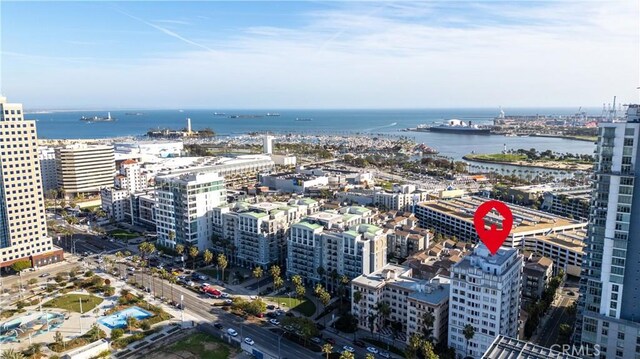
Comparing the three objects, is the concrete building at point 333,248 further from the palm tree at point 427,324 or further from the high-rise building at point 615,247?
the high-rise building at point 615,247

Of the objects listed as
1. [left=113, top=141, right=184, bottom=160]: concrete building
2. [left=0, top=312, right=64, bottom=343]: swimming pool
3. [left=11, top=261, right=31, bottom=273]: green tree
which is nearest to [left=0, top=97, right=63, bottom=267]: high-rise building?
[left=11, top=261, right=31, bottom=273]: green tree

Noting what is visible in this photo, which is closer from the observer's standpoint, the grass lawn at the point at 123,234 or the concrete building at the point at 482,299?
the concrete building at the point at 482,299

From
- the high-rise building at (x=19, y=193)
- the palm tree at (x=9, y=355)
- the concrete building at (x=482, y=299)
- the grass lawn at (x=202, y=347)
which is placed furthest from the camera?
the high-rise building at (x=19, y=193)

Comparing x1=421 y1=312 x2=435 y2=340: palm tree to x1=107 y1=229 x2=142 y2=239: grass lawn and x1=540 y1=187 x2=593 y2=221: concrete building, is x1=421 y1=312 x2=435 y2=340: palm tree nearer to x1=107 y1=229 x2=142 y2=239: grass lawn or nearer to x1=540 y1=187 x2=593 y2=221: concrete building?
x1=107 y1=229 x2=142 y2=239: grass lawn

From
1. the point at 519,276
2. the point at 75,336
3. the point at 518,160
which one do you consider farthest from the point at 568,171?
the point at 75,336

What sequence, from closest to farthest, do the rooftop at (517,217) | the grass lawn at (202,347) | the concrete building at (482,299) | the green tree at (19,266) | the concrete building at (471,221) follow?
the concrete building at (482,299), the grass lawn at (202,347), the green tree at (19,266), the concrete building at (471,221), the rooftop at (517,217)

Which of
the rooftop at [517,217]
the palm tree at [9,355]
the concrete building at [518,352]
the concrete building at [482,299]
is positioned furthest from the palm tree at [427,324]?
the palm tree at [9,355]
